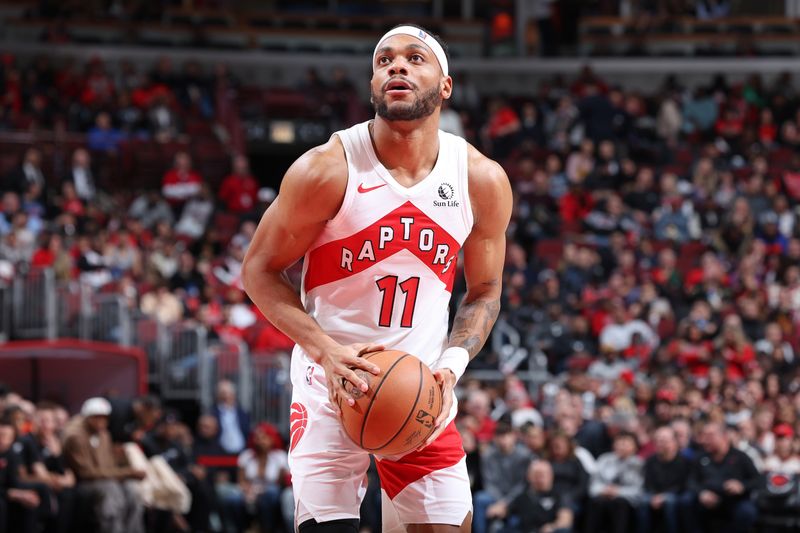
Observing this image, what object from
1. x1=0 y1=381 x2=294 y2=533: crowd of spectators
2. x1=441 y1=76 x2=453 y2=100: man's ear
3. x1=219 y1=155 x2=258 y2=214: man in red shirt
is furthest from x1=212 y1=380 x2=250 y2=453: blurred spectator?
x1=441 y1=76 x2=453 y2=100: man's ear

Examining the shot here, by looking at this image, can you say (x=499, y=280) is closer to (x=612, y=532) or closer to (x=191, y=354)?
(x=612, y=532)

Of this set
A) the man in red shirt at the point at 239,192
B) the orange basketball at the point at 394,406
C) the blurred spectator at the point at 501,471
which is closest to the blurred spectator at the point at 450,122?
the man in red shirt at the point at 239,192

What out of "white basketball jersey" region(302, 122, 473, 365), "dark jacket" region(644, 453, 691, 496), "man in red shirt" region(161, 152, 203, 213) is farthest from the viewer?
"man in red shirt" region(161, 152, 203, 213)

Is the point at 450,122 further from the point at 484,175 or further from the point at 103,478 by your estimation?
the point at 484,175

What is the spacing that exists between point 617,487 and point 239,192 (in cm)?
980

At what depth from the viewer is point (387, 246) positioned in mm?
5250

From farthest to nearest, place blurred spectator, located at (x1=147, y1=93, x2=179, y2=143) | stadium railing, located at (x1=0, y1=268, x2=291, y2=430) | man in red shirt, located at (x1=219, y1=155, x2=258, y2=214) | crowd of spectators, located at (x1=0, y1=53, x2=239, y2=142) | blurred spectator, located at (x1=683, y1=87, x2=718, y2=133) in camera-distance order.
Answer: blurred spectator, located at (x1=683, y1=87, x2=718, y2=133), blurred spectator, located at (x1=147, y1=93, x2=179, y2=143), crowd of spectators, located at (x1=0, y1=53, x2=239, y2=142), man in red shirt, located at (x1=219, y1=155, x2=258, y2=214), stadium railing, located at (x1=0, y1=268, x2=291, y2=430)

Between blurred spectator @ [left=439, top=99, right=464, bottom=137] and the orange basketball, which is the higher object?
blurred spectator @ [left=439, top=99, right=464, bottom=137]

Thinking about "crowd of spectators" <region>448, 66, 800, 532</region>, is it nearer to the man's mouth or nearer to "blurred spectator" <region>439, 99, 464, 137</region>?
"blurred spectator" <region>439, 99, 464, 137</region>

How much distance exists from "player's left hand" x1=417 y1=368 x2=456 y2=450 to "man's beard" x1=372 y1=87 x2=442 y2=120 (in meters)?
1.06

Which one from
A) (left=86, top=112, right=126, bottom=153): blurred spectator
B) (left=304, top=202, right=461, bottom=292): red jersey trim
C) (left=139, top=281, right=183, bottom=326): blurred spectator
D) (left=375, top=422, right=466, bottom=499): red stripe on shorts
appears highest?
(left=304, top=202, right=461, bottom=292): red jersey trim

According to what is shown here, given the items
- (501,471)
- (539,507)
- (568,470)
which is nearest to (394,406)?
(539,507)

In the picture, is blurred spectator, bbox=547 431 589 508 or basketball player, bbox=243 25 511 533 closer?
basketball player, bbox=243 25 511 533

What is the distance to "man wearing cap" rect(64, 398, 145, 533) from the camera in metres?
12.6
